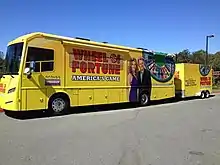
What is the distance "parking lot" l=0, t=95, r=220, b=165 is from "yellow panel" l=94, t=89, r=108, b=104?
3.06 metres

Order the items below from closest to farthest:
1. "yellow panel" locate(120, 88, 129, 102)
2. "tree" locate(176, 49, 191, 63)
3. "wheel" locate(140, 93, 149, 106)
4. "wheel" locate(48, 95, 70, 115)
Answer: "wheel" locate(48, 95, 70, 115), "yellow panel" locate(120, 88, 129, 102), "wheel" locate(140, 93, 149, 106), "tree" locate(176, 49, 191, 63)

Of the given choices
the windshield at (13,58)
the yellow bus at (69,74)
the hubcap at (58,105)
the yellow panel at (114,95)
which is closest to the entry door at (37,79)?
the yellow bus at (69,74)

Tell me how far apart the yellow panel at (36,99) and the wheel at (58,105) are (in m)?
0.47

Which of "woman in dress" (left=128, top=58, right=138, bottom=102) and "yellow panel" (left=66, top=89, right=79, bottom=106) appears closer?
"yellow panel" (left=66, top=89, right=79, bottom=106)

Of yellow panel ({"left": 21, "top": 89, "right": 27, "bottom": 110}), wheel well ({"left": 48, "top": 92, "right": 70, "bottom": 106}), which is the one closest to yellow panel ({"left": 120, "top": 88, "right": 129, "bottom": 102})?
wheel well ({"left": 48, "top": 92, "right": 70, "bottom": 106})

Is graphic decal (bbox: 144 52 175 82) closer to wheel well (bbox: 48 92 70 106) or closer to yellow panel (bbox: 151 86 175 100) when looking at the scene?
yellow panel (bbox: 151 86 175 100)

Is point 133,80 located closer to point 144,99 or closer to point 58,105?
point 144,99

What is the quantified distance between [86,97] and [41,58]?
9.73ft

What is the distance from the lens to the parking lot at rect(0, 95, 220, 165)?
6215 mm

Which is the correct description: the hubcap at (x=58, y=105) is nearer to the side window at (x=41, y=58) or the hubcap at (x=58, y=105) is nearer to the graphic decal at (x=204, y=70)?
the side window at (x=41, y=58)

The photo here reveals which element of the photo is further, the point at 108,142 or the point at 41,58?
the point at 41,58

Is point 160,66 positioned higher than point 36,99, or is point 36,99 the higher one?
point 160,66

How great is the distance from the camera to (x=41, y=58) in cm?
1266

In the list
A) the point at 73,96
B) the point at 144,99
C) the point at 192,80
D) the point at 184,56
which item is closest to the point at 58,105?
the point at 73,96
